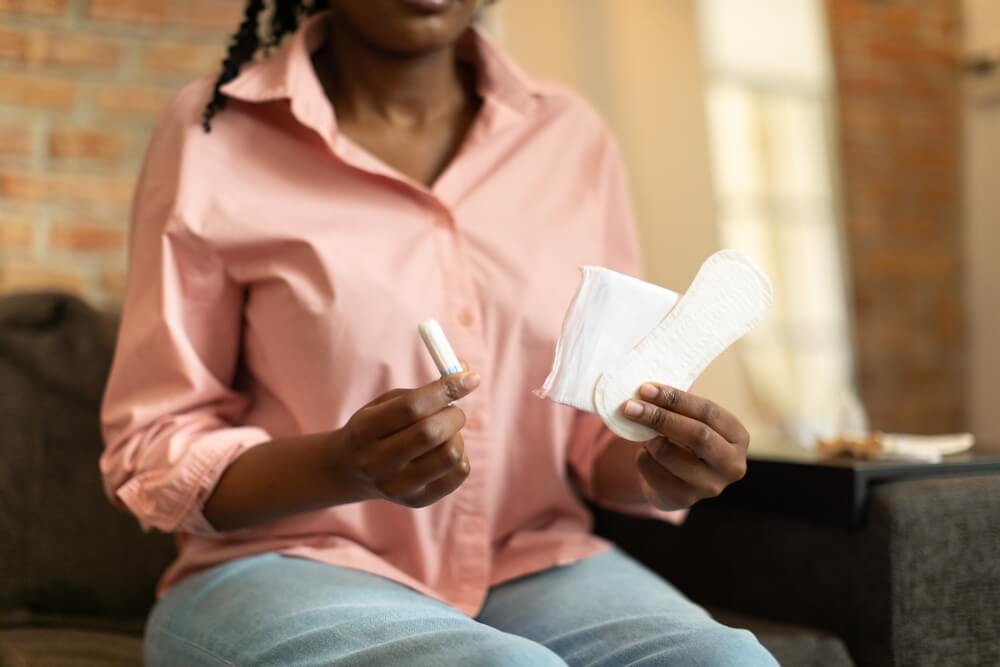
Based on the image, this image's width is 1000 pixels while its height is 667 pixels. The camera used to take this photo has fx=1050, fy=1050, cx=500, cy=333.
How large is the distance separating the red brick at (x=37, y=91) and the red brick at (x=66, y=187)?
0.35ft

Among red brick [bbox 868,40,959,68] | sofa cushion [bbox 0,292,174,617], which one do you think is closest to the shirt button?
sofa cushion [bbox 0,292,174,617]

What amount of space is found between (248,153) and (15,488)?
2.03 feet

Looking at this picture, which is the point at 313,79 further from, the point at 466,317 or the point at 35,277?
the point at 35,277

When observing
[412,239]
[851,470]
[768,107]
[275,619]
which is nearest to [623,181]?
[412,239]

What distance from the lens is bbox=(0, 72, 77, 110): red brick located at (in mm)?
1594

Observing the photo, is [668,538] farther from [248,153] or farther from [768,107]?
[768,107]

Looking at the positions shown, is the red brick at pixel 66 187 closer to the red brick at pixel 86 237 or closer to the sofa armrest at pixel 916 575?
the red brick at pixel 86 237

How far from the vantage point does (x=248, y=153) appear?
3.62 ft

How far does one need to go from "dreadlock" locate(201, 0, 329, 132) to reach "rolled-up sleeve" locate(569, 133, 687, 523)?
0.40 meters

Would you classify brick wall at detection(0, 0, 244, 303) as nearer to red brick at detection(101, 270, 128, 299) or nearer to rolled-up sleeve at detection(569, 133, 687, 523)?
red brick at detection(101, 270, 128, 299)

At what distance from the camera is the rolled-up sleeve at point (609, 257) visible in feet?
3.92

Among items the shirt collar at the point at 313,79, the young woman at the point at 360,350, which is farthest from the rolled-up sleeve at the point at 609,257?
the shirt collar at the point at 313,79

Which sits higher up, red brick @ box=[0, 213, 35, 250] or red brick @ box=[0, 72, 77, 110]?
red brick @ box=[0, 72, 77, 110]

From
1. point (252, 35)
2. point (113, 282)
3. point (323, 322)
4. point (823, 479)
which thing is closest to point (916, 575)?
point (823, 479)
